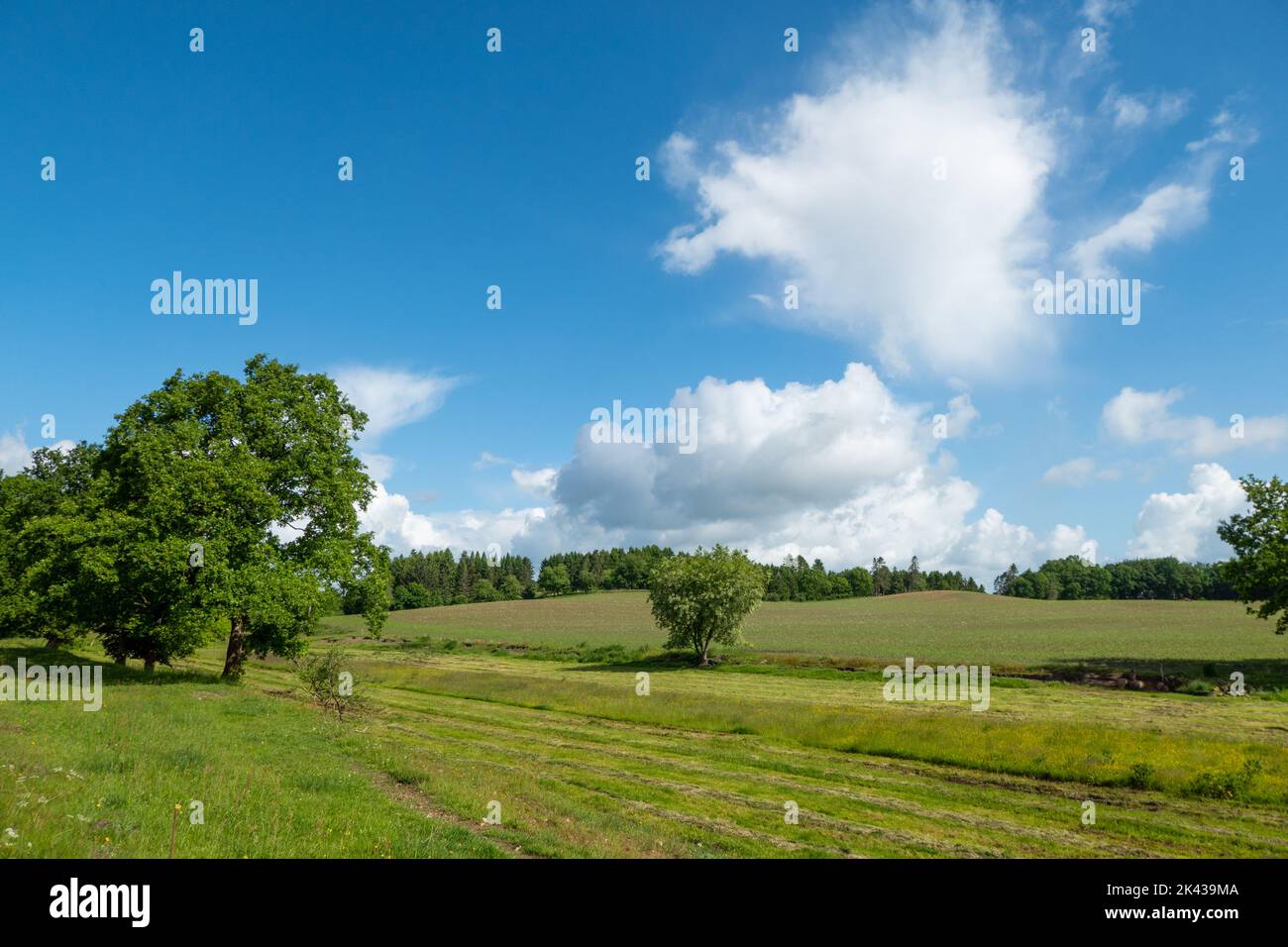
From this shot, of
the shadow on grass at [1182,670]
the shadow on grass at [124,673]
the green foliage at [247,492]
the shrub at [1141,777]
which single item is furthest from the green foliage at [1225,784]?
the shadow on grass at [124,673]

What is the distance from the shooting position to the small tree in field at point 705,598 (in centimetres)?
7838

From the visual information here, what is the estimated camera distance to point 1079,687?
175 ft

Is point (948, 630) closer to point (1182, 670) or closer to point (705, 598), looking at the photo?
point (1182, 670)

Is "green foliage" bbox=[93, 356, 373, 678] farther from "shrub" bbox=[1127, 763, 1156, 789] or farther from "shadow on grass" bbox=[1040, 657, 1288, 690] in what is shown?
"shadow on grass" bbox=[1040, 657, 1288, 690]

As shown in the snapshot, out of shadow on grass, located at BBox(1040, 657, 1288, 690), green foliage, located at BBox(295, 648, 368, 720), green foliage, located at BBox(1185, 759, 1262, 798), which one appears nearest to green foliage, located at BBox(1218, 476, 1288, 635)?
shadow on grass, located at BBox(1040, 657, 1288, 690)

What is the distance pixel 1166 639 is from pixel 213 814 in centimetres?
10783

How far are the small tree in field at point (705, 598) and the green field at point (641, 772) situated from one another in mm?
20008

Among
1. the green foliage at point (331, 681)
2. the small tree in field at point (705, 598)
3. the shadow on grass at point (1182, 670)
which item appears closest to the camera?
the green foliage at point (331, 681)

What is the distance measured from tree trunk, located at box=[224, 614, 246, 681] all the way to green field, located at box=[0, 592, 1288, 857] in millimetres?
2488

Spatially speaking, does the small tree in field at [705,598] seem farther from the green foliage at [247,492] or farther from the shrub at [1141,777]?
the shrub at [1141,777]

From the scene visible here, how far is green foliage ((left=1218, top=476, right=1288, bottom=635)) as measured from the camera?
2167 inches

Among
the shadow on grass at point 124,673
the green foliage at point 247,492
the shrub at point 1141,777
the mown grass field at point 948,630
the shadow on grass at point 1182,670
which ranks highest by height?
the green foliage at point 247,492

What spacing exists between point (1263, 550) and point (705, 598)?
5004 cm
